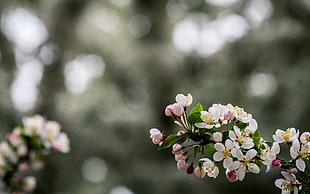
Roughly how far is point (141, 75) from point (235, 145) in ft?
9.74

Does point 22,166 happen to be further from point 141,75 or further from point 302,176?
point 141,75

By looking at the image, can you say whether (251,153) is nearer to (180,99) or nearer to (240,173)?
(240,173)

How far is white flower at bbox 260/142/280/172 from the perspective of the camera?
2.00ft

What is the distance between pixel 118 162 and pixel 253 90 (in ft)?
4.94

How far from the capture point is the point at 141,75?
355 cm

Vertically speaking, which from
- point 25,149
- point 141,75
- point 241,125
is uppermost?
point 141,75

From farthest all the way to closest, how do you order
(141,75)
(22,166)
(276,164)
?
(141,75)
(22,166)
(276,164)

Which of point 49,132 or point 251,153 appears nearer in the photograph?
point 251,153

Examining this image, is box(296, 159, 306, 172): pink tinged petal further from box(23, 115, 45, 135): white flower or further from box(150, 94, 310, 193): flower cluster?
box(23, 115, 45, 135): white flower

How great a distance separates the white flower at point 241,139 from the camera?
24.1 inches

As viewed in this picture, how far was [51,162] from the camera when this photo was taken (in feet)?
12.2

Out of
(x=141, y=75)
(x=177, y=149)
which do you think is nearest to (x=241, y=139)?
(x=177, y=149)

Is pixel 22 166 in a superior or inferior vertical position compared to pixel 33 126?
inferior

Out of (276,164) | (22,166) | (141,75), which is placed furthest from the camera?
(141,75)
